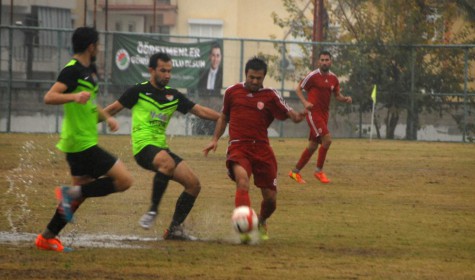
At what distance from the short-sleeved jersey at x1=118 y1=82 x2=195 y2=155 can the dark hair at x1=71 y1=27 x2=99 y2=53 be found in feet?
4.23

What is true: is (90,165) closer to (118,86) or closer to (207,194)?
(207,194)

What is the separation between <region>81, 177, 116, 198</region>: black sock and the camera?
976cm

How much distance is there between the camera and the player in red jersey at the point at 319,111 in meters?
18.2

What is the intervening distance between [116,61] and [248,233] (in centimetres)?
2194

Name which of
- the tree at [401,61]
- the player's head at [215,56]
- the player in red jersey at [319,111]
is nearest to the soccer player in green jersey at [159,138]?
the player in red jersey at [319,111]

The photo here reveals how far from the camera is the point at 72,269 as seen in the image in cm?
877

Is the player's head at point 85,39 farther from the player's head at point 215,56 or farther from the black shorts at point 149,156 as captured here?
the player's head at point 215,56

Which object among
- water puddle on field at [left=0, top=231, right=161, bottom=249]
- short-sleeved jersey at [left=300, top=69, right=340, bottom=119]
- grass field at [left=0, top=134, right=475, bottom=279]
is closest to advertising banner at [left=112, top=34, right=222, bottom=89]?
grass field at [left=0, top=134, right=475, bottom=279]

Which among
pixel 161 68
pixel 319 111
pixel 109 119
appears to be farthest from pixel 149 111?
pixel 319 111

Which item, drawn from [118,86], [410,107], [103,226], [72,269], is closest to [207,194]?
[103,226]

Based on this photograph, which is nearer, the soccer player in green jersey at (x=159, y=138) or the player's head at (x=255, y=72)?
the soccer player in green jersey at (x=159, y=138)

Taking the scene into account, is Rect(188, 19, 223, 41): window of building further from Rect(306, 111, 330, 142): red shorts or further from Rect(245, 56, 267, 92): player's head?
Rect(245, 56, 267, 92): player's head

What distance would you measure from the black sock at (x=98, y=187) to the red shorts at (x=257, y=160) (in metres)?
1.49

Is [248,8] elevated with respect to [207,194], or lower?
elevated
